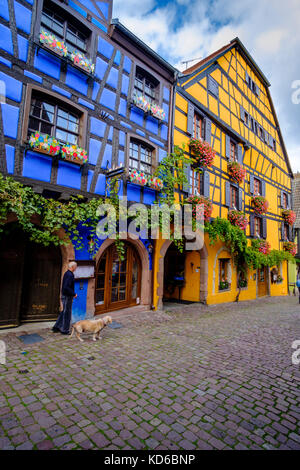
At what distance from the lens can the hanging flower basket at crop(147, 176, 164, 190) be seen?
7848 mm

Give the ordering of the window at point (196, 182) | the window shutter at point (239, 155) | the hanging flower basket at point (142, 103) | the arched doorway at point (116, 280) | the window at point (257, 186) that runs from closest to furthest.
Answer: the arched doorway at point (116, 280) < the hanging flower basket at point (142, 103) < the window at point (196, 182) < the window shutter at point (239, 155) < the window at point (257, 186)

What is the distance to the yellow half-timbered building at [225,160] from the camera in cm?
1021

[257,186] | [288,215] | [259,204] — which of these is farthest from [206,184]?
[288,215]

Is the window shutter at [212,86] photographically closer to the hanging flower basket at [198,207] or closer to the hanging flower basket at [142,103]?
the hanging flower basket at [142,103]

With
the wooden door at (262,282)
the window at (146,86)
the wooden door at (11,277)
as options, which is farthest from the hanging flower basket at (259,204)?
the wooden door at (11,277)

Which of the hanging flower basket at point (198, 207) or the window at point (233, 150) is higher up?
the window at point (233, 150)

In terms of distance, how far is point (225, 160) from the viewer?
12.2m

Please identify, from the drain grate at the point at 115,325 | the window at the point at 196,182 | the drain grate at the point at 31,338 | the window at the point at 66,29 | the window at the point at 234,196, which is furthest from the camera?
the window at the point at 234,196

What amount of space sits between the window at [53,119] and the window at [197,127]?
575cm

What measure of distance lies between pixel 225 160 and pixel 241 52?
754 centimetres

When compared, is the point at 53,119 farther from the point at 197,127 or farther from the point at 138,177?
the point at 197,127

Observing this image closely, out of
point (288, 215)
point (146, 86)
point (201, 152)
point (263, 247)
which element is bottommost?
point (263, 247)

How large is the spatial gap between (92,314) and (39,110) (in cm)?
539
